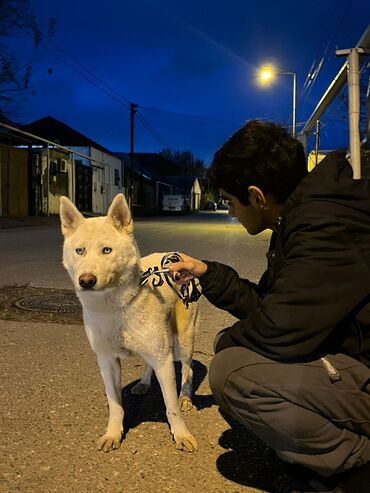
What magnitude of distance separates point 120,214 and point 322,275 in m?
A: 1.42

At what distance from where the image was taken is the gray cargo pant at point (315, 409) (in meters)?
2.07

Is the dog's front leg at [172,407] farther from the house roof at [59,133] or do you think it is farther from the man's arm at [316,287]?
the house roof at [59,133]

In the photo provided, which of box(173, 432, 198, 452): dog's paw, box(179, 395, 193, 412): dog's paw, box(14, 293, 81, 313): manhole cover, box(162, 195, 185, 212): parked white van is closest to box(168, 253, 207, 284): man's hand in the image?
box(173, 432, 198, 452): dog's paw

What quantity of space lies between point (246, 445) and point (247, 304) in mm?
822

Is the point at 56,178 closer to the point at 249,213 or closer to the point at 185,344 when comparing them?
the point at 185,344

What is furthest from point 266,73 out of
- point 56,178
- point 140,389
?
point 140,389

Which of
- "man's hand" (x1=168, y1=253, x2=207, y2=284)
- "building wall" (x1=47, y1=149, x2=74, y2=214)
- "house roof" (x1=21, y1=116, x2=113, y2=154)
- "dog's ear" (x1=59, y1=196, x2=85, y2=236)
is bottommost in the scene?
"man's hand" (x1=168, y1=253, x2=207, y2=284)

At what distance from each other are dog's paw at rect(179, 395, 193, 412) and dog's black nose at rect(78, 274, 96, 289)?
1245 mm

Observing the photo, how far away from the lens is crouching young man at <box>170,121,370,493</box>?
6.46 feet

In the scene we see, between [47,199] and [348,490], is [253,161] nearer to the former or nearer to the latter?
[348,490]

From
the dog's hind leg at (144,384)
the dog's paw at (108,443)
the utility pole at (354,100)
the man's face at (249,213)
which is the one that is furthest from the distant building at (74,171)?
the man's face at (249,213)

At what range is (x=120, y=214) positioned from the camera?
298cm

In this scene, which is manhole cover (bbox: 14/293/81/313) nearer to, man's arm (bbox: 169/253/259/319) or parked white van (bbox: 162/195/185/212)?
man's arm (bbox: 169/253/259/319)

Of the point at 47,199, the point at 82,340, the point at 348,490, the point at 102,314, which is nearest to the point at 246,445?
the point at 348,490
